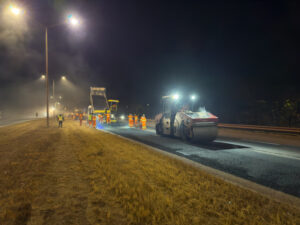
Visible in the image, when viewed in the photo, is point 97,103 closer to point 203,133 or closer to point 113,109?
point 113,109

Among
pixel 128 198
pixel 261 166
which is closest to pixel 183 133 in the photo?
pixel 261 166

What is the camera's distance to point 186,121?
368 inches

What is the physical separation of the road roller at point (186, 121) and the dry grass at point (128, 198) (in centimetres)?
413

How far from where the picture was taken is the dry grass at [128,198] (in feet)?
8.59

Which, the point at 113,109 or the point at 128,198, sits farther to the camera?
the point at 113,109

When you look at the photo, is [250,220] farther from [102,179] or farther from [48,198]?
[48,198]

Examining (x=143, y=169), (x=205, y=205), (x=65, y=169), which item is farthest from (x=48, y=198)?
(x=205, y=205)

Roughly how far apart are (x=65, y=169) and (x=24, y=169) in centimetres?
104

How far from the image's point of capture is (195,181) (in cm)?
394

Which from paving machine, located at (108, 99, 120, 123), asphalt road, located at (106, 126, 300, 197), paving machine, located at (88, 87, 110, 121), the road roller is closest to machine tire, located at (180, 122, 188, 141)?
the road roller

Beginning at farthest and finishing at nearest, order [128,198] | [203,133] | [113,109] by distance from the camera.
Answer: [113,109], [203,133], [128,198]

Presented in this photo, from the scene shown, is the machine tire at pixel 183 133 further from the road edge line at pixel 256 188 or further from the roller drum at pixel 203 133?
the road edge line at pixel 256 188

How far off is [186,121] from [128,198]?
6.61m

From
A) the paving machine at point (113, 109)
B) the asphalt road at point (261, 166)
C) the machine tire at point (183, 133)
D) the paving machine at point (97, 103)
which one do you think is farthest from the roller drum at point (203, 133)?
the paving machine at point (97, 103)
